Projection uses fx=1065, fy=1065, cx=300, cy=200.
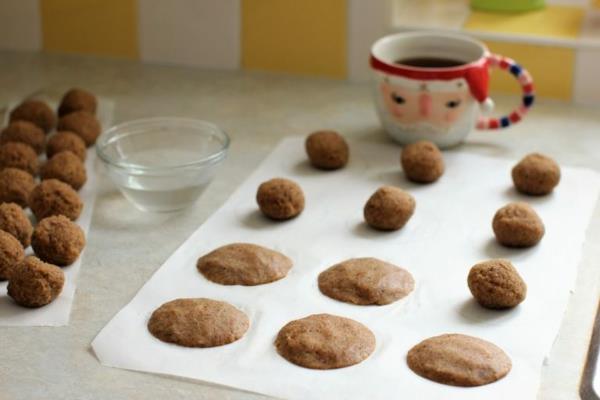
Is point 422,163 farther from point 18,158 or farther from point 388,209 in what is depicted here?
point 18,158

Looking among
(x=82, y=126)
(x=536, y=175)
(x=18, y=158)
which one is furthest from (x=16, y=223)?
(x=536, y=175)

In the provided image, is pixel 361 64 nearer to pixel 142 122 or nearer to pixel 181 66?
pixel 181 66

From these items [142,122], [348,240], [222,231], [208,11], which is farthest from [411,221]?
[208,11]

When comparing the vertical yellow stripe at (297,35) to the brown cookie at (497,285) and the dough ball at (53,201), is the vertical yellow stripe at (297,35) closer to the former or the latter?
the dough ball at (53,201)

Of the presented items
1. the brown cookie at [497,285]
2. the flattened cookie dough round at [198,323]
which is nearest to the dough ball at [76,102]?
the flattened cookie dough round at [198,323]

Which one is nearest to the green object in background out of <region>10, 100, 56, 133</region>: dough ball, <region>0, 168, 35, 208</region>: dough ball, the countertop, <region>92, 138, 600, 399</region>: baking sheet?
the countertop

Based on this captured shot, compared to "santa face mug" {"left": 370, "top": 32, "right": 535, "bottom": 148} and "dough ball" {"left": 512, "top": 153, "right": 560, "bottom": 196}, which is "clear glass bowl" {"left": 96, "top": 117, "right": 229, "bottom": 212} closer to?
"santa face mug" {"left": 370, "top": 32, "right": 535, "bottom": 148}
